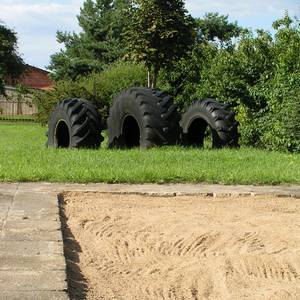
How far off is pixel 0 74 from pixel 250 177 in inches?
→ 1807

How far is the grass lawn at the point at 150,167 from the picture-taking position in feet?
27.9

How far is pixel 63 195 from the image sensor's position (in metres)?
7.27

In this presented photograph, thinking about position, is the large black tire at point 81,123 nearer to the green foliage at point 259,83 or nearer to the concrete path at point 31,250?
the green foliage at point 259,83

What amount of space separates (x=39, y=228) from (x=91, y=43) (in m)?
51.1

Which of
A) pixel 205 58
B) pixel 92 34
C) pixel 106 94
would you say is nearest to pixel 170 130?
pixel 205 58

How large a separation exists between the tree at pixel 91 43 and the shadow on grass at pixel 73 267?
46.0m

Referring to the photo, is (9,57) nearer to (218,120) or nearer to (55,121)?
(55,121)

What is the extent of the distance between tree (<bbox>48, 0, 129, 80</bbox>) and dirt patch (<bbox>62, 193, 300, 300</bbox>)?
44.8 m

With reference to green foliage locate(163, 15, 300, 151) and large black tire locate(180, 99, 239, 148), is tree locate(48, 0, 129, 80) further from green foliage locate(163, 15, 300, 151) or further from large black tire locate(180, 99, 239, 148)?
large black tire locate(180, 99, 239, 148)

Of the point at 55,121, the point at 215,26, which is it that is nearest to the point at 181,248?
the point at 55,121

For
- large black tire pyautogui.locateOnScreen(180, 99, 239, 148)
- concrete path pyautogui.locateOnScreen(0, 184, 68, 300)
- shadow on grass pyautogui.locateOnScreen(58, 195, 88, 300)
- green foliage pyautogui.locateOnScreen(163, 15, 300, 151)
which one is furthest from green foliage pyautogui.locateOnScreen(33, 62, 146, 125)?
shadow on grass pyautogui.locateOnScreen(58, 195, 88, 300)

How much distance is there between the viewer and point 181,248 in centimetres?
509

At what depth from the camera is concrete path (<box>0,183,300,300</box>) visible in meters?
3.72

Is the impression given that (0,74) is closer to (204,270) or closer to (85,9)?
(85,9)
